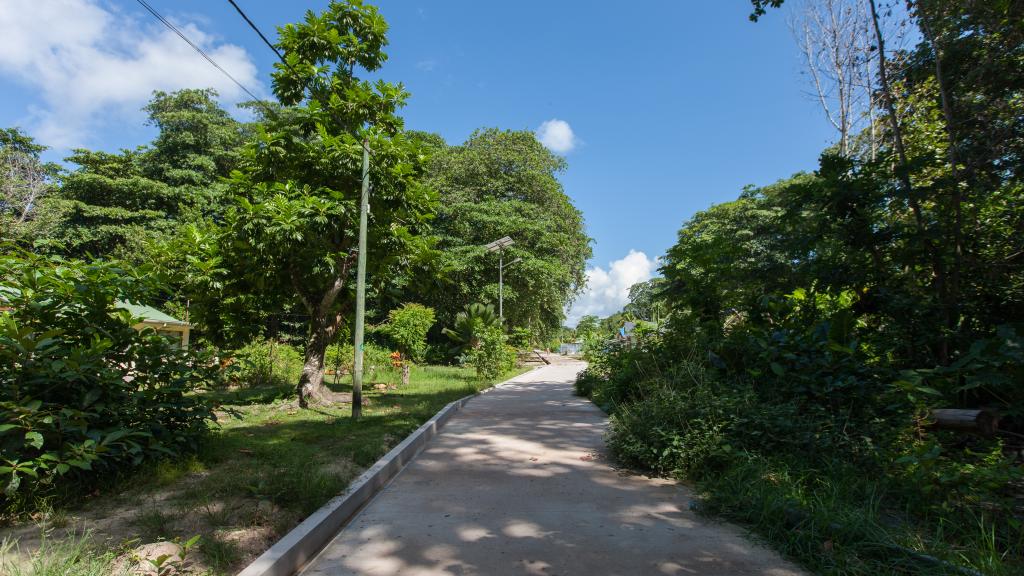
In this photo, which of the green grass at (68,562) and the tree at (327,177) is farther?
the tree at (327,177)

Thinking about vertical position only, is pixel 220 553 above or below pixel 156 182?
below

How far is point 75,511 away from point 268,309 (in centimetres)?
814

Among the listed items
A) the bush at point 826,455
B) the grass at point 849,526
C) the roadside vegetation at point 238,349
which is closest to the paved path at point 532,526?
the grass at point 849,526

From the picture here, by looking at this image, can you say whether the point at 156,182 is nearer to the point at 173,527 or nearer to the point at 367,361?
the point at 367,361

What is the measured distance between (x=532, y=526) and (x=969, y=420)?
3.64 metres

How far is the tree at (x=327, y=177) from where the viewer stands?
382 inches

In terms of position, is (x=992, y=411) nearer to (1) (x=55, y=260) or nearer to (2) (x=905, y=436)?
(2) (x=905, y=436)

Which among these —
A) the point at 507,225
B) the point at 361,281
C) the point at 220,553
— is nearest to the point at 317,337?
the point at 361,281

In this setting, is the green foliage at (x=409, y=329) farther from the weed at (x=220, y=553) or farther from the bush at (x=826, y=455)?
the weed at (x=220, y=553)

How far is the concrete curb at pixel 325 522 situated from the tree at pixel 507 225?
68.3ft

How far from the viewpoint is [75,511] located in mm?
3814

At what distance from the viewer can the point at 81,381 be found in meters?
4.26

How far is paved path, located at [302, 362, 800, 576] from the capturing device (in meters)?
3.25

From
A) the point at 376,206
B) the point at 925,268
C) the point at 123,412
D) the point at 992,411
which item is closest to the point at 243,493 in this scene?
the point at 123,412
